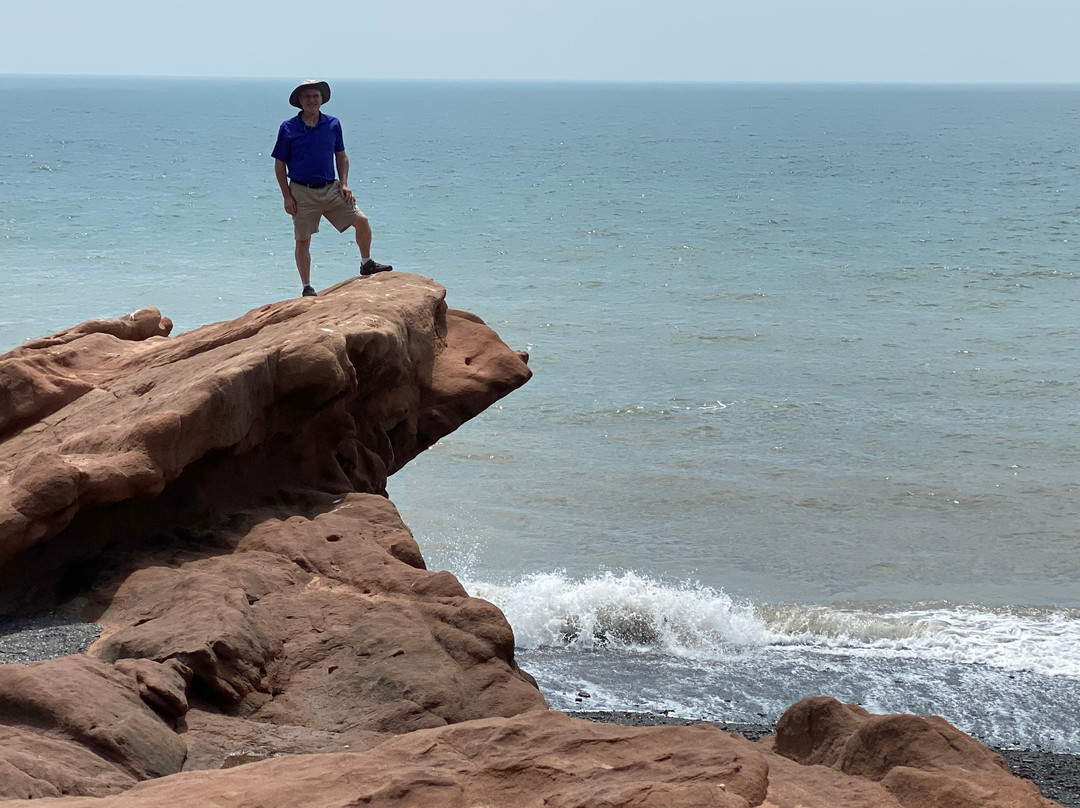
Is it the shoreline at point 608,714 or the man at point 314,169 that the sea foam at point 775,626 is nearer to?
the shoreline at point 608,714

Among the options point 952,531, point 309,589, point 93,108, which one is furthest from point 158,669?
point 93,108

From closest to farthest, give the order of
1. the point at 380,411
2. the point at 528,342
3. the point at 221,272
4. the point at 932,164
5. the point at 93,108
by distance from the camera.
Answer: the point at 380,411 < the point at 528,342 < the point at 221,272 < the point at 932,164 < the point at 93,108

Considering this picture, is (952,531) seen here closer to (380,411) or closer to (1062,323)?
(380,411)

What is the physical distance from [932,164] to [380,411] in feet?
211

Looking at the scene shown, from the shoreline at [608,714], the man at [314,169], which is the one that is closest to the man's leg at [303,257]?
the man at [314,169]

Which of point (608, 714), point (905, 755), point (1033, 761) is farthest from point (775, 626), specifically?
point (905, 755)

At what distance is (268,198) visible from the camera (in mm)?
48594

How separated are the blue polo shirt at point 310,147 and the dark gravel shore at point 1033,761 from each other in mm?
5084

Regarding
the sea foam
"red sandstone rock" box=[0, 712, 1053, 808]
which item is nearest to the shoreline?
the sea foam

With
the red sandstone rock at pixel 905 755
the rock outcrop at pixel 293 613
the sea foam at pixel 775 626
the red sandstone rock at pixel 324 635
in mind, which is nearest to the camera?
the rock outcrop at pixel 293 613

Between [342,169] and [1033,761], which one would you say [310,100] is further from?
[1033,761]

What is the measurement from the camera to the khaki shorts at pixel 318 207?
35.5 ft

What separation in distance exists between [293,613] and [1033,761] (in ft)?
19.7

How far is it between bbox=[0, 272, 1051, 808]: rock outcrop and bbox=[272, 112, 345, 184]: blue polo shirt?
3.95 feet
